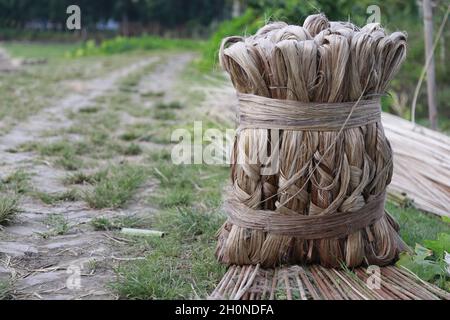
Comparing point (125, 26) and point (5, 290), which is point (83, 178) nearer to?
point (5, 290)

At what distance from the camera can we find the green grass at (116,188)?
2.85 metres

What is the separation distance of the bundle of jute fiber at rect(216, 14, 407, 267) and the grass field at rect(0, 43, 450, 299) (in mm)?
253

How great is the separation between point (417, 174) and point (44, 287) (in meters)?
1.97

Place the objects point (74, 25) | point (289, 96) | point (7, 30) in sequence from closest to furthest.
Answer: point (289, 96)
point (74, 25)
point (7, 30)

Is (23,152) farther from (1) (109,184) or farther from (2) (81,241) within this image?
(2) (81,241)

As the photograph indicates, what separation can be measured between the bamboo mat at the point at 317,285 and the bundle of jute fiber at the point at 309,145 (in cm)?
5

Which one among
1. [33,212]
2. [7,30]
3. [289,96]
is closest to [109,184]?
[33,212]

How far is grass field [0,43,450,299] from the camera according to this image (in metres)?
2.01

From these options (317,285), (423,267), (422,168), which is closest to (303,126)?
(317,285)

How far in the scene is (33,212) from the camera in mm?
2705

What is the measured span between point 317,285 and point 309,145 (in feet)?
1.47

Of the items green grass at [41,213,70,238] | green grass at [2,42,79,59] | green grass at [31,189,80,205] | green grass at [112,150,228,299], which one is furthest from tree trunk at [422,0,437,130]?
green grass at [2,42,79,59]

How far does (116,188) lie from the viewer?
3.03m

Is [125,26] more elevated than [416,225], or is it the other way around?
[125,26]
